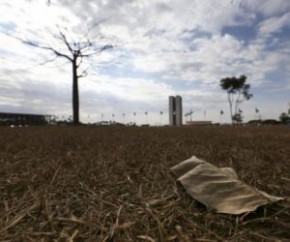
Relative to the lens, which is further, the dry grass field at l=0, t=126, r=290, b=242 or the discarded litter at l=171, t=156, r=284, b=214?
the discarded litter at l=171, t=156, r=284, b=214

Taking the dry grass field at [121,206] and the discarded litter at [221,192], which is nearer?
the dry grass field at [121,206]

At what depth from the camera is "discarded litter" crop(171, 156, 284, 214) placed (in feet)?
5.85

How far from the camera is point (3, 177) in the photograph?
8.98 feet

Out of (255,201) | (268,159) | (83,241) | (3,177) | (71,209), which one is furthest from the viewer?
(268,159)

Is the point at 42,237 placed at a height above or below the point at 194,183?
below

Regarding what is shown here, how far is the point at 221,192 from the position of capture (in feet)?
6.24

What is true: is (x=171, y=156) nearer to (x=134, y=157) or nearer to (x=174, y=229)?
(x=134, y=157)

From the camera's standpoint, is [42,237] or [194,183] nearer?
[42,237]

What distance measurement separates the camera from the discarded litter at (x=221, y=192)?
1.78 meters

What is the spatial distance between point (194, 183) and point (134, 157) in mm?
1483

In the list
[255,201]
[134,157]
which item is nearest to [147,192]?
[255,201]

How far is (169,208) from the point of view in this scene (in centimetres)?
189

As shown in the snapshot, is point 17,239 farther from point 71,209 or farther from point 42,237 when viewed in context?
point 71,209

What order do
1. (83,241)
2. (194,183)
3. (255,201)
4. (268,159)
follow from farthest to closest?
(268,159) < (194,183) < (255,201) < (83,241)
